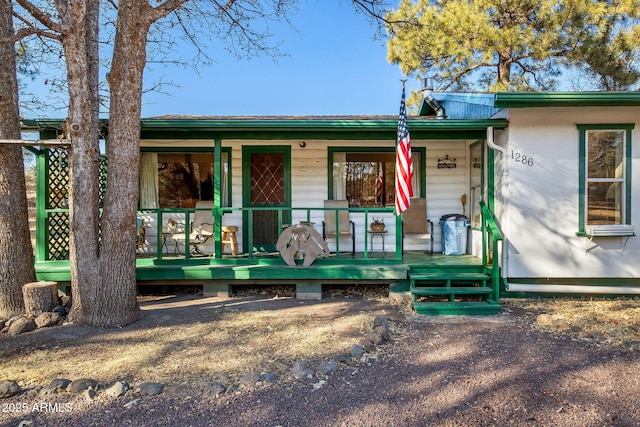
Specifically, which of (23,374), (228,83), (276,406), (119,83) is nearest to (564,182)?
(276,406)

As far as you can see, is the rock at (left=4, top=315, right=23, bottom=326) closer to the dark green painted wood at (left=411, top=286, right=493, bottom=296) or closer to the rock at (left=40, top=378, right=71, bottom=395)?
the rock at (left=40, top=378, right=71, bottom=395)

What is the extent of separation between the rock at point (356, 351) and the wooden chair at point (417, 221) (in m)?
3.40

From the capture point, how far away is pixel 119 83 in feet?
14.9

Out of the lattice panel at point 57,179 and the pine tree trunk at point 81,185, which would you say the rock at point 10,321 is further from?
the lattice panel at point 57,179

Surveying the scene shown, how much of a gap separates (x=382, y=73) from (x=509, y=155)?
9.52 meters

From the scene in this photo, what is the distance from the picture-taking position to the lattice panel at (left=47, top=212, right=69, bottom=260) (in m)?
5.95

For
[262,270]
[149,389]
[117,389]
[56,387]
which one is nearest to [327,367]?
[149,389]

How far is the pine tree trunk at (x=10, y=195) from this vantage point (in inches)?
192

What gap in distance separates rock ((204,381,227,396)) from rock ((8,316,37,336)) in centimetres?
271

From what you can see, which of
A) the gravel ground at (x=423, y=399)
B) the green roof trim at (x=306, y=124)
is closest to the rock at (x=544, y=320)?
the gravel ground at (x=423, y=399)

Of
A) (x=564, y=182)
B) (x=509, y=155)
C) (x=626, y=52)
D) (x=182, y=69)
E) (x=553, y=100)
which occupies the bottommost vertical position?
(x=564, y=182)

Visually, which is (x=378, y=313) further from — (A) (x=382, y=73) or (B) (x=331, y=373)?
(A) (x=382, y=73)

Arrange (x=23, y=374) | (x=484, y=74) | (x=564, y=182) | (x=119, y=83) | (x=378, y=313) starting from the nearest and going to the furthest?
(x=23, y=374) < (x=119, y=83) < (x=378, y=313) < (x=564, y=182) < (x=484, y=74)

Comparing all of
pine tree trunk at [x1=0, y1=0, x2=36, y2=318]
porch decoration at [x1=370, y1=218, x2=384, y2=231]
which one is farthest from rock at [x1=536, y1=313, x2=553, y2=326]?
pine tree trunk at [x1=0, y1=0, x2=36, y2=318]
